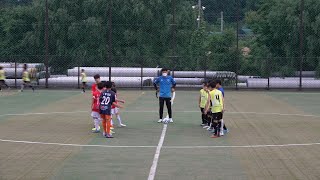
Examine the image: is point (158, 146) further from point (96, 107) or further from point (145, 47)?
point (145, 47)

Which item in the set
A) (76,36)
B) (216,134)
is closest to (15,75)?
(76,36)

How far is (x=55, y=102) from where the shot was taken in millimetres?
30797

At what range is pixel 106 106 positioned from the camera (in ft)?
57.5

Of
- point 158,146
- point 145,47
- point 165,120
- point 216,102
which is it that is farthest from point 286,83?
point 158,146

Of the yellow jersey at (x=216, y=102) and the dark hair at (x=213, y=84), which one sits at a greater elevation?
the dark hair at (x=213, y=84)

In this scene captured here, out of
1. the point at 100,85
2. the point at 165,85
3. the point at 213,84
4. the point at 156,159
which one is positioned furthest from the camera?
the point at 165,85

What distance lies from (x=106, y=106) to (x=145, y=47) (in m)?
36.1

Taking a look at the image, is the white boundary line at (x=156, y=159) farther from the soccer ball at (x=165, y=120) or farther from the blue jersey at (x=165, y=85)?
the blue jersey at (x=165, y=85)

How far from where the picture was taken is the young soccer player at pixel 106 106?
57.3ft

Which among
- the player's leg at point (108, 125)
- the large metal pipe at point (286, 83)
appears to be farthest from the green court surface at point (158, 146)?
the large metal pipe at point (286, 83)

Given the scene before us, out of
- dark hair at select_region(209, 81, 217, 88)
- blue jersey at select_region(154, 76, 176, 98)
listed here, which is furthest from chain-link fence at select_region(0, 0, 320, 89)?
dark hair at select_region(209, 81, 217, 88)

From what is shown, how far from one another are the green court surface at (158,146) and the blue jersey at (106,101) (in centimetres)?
78

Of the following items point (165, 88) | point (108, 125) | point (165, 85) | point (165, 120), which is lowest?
point (165, 120)

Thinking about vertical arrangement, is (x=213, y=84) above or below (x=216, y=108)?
above
